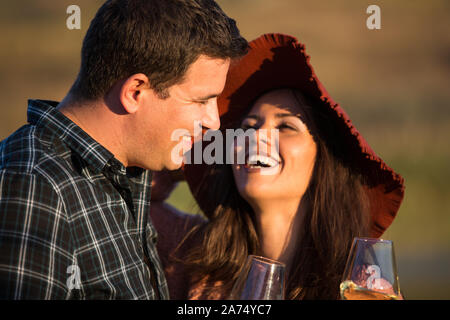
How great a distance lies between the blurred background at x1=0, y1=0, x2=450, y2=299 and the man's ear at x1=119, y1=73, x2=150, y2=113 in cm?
463

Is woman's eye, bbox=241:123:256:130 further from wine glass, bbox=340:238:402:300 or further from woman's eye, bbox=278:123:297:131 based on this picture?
wine glass, bbox=340:238:402:300

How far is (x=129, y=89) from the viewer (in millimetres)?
1384

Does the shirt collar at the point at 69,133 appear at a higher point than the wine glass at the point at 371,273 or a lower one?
higher

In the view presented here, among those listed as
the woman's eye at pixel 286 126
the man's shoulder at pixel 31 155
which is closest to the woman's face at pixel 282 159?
the woman's eye at pixel 286 126

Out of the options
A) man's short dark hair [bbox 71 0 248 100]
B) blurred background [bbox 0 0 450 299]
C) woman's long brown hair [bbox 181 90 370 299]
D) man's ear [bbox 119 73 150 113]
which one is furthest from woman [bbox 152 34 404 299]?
blurred background [bbox 0 0 450 299]

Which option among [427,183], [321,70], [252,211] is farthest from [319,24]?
[252,211]

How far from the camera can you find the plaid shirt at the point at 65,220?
1070 millimetres

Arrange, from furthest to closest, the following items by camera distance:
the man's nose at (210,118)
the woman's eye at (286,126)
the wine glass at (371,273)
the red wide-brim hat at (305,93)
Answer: the woman's eye at (286,126) → the red wide-brim hat at (305,93) → the man's nose at (210,118) → the wine glass at (371,273)

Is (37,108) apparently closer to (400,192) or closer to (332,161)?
(332,161)

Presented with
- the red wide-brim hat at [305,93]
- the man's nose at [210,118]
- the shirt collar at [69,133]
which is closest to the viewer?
the shirt collar at [69,133]

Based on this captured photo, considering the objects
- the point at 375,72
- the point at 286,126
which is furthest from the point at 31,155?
the point at 375,72

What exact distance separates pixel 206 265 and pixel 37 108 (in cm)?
92

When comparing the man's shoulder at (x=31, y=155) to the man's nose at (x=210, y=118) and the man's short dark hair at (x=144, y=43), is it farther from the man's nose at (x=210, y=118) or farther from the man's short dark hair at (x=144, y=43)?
the man's nose at (x=210, y=118)

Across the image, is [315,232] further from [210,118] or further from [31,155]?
[31,155]
